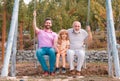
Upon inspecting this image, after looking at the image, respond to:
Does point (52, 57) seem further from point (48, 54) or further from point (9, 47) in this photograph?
point (9, 47)

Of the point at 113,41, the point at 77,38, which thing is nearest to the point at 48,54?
the point at 77,38

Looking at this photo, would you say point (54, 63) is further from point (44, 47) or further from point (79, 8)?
point (79, 8)

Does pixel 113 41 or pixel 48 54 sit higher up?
pixel 113 41

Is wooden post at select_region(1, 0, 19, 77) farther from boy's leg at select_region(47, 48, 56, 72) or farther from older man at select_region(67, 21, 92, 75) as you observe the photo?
older man at select_region(67, 21, 92, 75)

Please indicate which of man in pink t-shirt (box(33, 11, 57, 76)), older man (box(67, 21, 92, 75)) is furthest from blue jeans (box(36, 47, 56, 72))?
older man (box(67, 21, 92, 75))

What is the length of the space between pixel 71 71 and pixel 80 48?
480mm

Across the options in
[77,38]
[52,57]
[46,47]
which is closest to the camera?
[52,57]

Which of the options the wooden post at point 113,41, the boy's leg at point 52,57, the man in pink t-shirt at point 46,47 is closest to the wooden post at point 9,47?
the man in pink t-shirt at point 46,47

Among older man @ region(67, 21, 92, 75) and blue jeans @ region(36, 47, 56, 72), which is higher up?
older man @ region(67, 21, 92, 75)

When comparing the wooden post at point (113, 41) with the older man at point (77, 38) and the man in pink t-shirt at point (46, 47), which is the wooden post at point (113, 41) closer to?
the older man at point (77, 38)

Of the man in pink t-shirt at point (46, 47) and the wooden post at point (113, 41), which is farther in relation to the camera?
the man in pink t-shirt at point (46, 47)

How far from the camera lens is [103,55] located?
43.7 ft

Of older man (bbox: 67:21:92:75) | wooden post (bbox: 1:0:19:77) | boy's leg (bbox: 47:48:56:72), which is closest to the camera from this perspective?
wooden post (bbox: 1:0:19:77)

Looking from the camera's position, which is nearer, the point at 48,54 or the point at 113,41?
the point at 113,41
